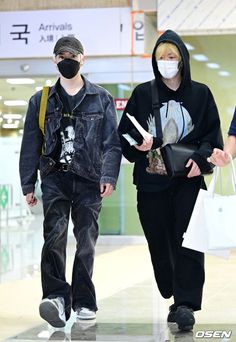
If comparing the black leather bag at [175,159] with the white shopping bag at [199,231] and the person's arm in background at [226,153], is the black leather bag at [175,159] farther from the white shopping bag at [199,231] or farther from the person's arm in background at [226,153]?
the white shopping bag at [199,231]

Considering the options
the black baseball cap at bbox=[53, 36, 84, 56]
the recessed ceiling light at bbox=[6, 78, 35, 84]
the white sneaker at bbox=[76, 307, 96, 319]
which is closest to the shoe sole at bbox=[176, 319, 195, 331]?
the white sneaker at bbox=[76, 307, 96, 319]

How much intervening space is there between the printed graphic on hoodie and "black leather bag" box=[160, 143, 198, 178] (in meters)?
0.10

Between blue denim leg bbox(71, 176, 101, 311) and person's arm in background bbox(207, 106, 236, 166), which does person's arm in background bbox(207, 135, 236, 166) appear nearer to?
person's arm in background bbox(207, 106, 236, 166)

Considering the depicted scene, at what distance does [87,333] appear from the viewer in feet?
16.2

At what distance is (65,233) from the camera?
5.34 m

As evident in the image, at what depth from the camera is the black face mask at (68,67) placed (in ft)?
17.3

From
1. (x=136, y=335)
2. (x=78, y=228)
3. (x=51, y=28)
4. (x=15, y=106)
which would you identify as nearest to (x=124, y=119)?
(x=78, y=228)

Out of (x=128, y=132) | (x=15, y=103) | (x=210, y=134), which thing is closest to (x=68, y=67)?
(x=128, y=132)

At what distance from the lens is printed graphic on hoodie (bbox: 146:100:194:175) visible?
5.02 m

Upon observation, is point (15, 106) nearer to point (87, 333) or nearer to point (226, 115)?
point (226, 115)

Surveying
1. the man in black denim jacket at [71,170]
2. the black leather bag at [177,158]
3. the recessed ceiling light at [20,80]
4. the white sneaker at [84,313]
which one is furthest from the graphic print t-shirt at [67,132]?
the recessed ceiling light at [20,80]

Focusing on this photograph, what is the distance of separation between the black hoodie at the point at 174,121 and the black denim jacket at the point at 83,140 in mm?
238

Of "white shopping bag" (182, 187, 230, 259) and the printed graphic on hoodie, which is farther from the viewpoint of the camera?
the printed graphic on hoodie

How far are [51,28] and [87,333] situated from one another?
8184mm
